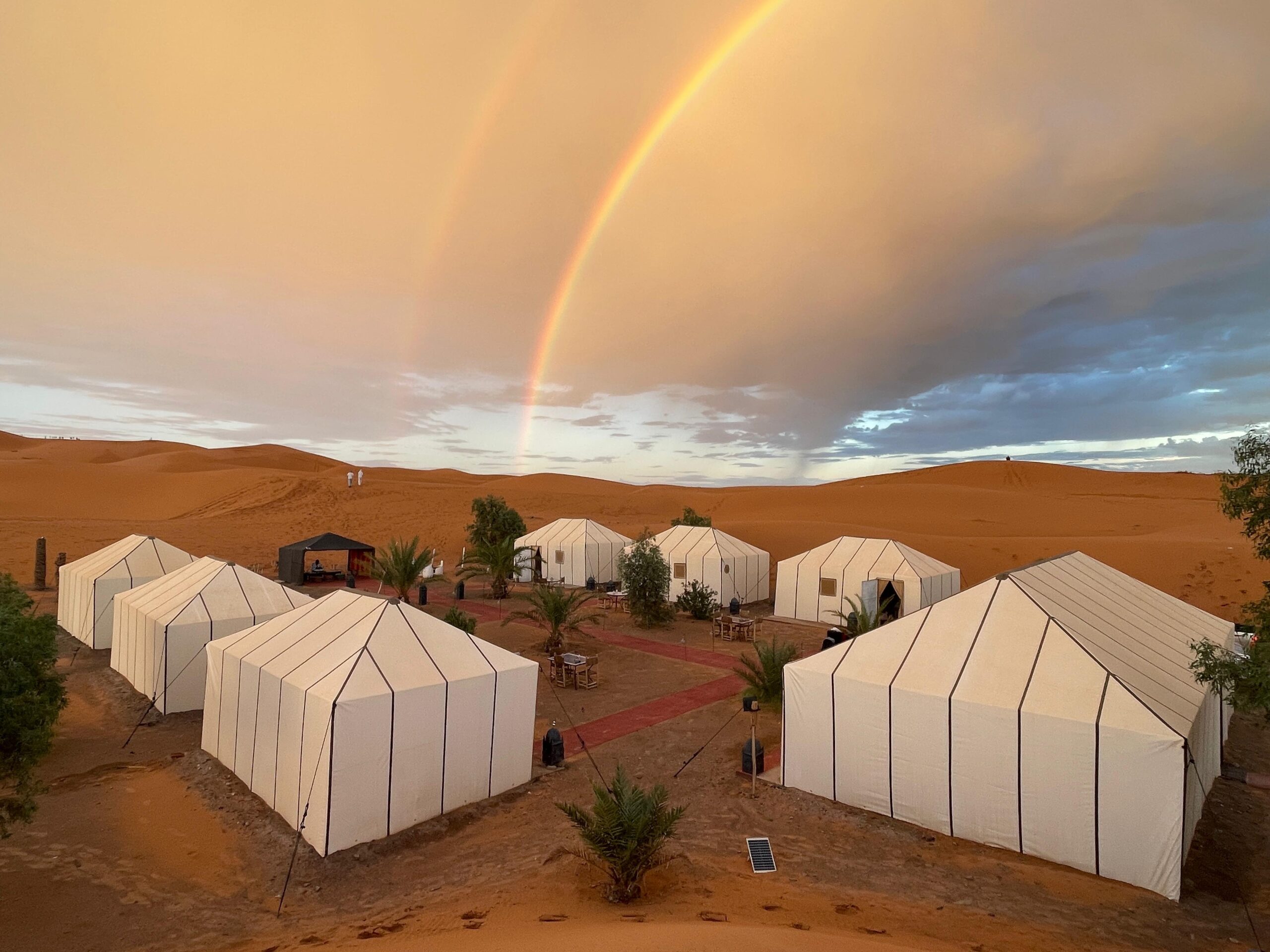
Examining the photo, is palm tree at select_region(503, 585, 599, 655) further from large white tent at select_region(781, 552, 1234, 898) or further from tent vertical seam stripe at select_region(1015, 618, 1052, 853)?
tent vertical seam stripe at select_region(1015, 618, 1052, 853)

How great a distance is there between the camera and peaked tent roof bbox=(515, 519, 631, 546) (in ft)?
114

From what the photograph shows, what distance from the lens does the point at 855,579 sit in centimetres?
2447

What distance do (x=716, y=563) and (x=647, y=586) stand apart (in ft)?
14.7

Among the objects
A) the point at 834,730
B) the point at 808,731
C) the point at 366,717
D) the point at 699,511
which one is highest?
the point at 699,511

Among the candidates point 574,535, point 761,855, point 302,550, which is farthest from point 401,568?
point 761,855

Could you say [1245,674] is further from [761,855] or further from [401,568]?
[401,568]

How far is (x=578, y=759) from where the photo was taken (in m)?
12.3

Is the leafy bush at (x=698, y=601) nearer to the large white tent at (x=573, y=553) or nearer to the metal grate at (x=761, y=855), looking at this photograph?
the large white tent at (x=573, y=553)

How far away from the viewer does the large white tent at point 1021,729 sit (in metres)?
8.09

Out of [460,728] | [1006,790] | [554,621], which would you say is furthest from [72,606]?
[1006,790]

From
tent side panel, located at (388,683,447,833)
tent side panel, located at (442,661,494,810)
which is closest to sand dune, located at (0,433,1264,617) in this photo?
tent side panel, located at (442,661,494,810)

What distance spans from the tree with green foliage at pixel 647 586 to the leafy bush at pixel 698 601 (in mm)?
1688

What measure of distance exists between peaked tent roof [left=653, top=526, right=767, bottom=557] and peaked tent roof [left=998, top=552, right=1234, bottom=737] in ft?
47.1

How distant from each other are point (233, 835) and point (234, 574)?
8.63 metres
